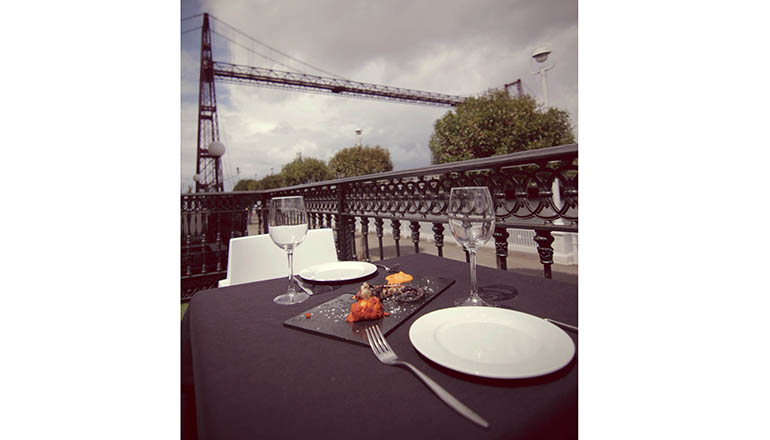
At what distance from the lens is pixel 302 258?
5.74 ft

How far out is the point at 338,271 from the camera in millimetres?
1037

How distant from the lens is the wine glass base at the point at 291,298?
2.48 ft

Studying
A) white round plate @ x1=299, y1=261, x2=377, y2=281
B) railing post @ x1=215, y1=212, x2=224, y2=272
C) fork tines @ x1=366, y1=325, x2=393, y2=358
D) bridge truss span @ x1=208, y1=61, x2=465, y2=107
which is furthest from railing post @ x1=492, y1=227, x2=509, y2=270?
bridge truss span @ x1=208, y1=61, x2=465, y2=107

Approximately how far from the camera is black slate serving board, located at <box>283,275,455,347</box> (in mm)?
528

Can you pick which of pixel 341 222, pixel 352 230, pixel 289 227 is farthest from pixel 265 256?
pixel 352 230

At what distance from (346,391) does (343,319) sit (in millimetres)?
234

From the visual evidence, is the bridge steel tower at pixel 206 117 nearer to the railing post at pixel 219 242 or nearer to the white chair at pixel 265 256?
the railing post at pixel 219 242

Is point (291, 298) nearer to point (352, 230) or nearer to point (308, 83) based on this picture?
point (352, 230)

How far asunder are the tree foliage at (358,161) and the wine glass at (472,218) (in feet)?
49.7
